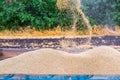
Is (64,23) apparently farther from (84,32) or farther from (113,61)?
(113,61)

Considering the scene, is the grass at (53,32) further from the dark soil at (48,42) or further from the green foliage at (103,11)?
the dark soil at (48,42)

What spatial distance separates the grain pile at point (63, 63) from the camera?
1845mm

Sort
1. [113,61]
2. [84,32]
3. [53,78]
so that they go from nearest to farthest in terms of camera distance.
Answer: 1. [53,78]
2. [113,61]
3. [84,32]

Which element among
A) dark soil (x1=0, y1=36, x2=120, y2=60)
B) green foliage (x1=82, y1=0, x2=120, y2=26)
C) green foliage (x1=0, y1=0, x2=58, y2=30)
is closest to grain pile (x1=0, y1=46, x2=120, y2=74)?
dark soil (x1=0, y1=36, x2=120, y2=60)

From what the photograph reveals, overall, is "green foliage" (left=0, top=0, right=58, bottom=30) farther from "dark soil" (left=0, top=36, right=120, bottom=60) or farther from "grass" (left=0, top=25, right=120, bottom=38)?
"dark soil" (left=0, top=36, right=120, bottom=60)

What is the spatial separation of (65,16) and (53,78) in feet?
14.6

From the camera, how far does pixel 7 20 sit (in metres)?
6.23

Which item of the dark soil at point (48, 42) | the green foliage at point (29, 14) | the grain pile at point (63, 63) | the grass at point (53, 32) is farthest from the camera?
the green foliage at point (29, 14)

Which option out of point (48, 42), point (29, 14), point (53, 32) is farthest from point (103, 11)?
point (48, 42)

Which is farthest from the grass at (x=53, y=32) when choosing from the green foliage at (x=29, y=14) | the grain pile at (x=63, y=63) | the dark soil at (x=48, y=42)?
the grain pile at (x=63, y=63)

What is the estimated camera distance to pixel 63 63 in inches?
75.6

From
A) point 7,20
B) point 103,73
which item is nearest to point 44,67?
point 103,73

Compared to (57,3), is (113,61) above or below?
below

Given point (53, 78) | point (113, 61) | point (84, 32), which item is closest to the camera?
point (53, 78)
